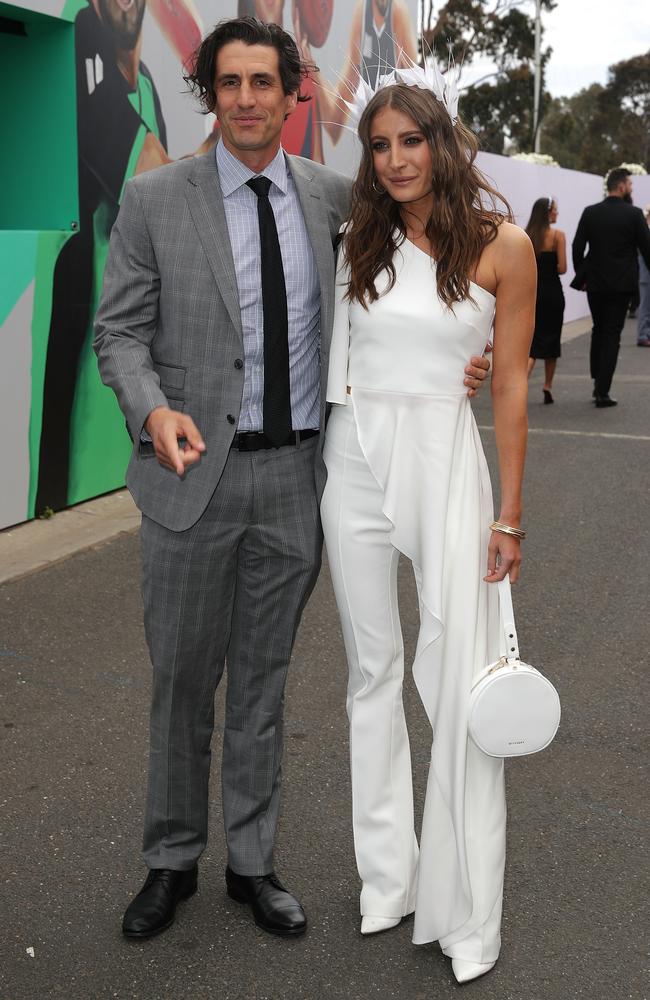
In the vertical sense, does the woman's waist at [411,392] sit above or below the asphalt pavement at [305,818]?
above

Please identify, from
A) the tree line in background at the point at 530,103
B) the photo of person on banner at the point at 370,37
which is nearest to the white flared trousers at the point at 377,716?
the photo of person on banner at the point at 370,37

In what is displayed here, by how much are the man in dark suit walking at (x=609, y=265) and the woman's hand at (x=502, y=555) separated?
27.2 feet

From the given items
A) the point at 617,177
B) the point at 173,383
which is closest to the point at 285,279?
the point at 173,383

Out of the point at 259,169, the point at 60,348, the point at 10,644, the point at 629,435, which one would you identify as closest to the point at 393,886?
the point at 259,169

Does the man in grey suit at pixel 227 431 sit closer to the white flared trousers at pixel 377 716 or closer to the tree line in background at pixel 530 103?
the white flared trousers at pixel 377 716

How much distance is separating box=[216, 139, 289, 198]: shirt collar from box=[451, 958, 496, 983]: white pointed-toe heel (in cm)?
187

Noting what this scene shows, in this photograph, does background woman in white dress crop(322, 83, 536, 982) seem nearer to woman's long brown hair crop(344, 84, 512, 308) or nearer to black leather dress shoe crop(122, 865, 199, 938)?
woman's long brown hair crop(344, 84, 512, 308)

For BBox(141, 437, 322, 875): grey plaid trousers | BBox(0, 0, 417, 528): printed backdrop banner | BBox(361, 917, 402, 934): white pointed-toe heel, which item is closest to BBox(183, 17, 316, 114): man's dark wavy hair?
BBox(141, 437, 322, 875): grey plaid trousers

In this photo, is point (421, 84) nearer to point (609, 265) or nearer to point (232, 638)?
point (232, 638)

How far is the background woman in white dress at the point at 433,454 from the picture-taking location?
2.62 m

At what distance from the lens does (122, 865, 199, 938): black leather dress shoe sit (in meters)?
2.83

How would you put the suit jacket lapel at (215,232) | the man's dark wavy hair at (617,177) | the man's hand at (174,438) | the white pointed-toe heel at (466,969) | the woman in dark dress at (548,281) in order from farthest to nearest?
1. the man's dark wavy hair at (617,177)
2. the woman in dark dress at (548,281)
3. the white pointed-toe heel at (466,969)
4. the suit jacket lapel at (215,232)
5. the man's hand at (174,438)

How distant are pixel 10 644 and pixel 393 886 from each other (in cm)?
243

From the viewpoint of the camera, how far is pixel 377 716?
9.16ft
